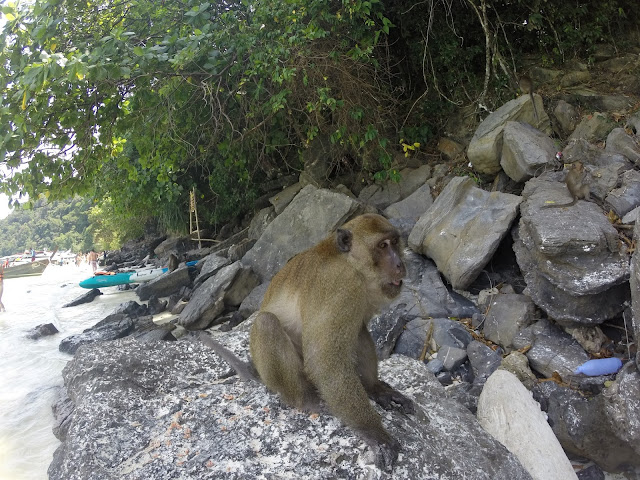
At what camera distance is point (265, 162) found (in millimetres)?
11531

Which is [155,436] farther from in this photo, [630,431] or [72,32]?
[72,32]

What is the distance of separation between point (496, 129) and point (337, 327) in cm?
598

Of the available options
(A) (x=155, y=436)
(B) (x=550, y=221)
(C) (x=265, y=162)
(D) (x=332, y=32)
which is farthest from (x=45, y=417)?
(C) (x=265, y=162)

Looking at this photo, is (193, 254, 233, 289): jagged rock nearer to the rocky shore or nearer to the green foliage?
the rocky shore

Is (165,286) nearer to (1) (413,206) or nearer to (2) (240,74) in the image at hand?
(2) (240,74)

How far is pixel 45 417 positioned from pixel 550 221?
20.4 feet

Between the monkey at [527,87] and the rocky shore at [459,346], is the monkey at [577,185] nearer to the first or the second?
the rocky shore at [459,346]

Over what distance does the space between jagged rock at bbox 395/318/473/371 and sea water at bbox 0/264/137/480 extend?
3.91 m

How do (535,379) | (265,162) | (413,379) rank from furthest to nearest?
(265,162) < (535,379) < (413,379)

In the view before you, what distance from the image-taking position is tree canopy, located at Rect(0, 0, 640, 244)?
5797 mm

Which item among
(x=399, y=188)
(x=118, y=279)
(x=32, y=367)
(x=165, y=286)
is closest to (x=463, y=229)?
(x=399, y=188)

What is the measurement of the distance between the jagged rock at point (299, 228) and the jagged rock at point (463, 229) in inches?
69.6

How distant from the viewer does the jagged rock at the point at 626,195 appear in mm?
5441

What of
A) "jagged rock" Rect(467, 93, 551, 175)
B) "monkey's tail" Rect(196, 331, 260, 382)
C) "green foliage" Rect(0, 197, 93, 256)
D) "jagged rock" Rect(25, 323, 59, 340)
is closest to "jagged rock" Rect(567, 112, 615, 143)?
"jagged rock" Rect(467, 93, 551, 175)
